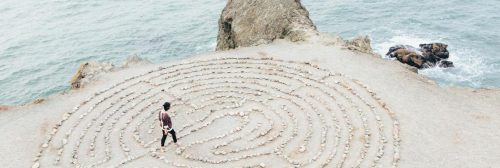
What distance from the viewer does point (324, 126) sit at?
78.2ft

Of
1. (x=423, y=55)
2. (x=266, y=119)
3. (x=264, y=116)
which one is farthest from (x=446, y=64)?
(x=266, y=119)

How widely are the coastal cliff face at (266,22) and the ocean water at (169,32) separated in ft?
42.9

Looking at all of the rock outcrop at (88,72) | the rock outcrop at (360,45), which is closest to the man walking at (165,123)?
the rock outcrop at (88,72)

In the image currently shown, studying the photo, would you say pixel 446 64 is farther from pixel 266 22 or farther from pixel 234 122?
pixel 234 122

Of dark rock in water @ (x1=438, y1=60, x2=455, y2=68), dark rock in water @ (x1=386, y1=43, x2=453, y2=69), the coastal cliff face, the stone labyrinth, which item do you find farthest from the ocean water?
the stone labyrinth

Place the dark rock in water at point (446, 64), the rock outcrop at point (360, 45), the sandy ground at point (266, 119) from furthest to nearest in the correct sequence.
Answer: the dark rock in water at point (446, 64) < the rock outcrop at point (360, 45) < the sandy ground at point (266, 119)

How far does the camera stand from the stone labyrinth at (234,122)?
22.1m

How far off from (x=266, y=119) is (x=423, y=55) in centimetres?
2377

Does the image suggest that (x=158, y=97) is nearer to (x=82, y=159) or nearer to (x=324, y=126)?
(x=82, y=159)

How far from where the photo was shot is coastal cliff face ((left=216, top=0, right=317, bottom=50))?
3512 centimetres

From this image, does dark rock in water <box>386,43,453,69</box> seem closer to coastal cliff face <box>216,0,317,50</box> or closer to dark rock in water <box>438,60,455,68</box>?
dark rock in water <box>438,60,455,68</box>

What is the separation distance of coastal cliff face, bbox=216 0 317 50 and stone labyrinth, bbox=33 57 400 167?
5460 mm

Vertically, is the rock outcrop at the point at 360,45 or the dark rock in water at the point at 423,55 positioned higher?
the rock outcrop at the point at 360,45

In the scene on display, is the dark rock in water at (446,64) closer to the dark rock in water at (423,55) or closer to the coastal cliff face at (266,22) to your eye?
the dark rock in water at (423,55)
